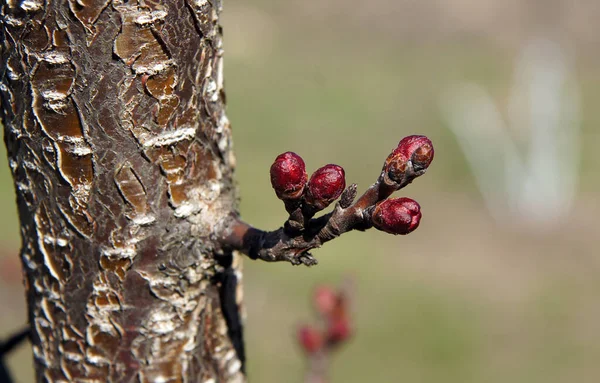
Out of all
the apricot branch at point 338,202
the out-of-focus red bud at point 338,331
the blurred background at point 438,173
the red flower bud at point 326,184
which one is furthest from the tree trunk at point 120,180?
the blurred background at point 438,173

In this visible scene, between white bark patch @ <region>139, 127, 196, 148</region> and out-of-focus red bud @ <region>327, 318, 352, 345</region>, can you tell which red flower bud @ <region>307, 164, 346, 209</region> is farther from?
out-of-focus red bud @ <region>327, 318, 352, 345</region>

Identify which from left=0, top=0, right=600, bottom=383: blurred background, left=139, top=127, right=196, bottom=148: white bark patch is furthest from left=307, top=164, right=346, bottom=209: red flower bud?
left=0, top=0, right=600, bottom=383: blurred background

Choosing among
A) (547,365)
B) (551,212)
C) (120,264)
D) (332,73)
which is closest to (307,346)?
(120,264)

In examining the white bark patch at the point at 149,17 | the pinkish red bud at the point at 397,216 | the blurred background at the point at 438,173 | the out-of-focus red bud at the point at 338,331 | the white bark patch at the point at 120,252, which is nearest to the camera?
the pinkish red bud at the point at 397,216

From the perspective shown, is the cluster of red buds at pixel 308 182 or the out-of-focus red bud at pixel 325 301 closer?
the cluster of red buds at pixel 308 182

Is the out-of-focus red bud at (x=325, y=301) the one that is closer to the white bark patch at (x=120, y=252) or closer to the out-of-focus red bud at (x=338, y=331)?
the out-of-focus red bud at (x=338, y=331)

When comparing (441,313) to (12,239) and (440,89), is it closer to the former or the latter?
(12,239)

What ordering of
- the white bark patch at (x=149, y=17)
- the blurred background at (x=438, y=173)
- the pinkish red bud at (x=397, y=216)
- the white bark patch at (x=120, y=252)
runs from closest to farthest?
the pinkish red bud at (x=397, y=216)
the white bark patch at (x=149, y=17)
the white bark patch at (x=120, y=252)
the blurred background at (x=438, y=173)
